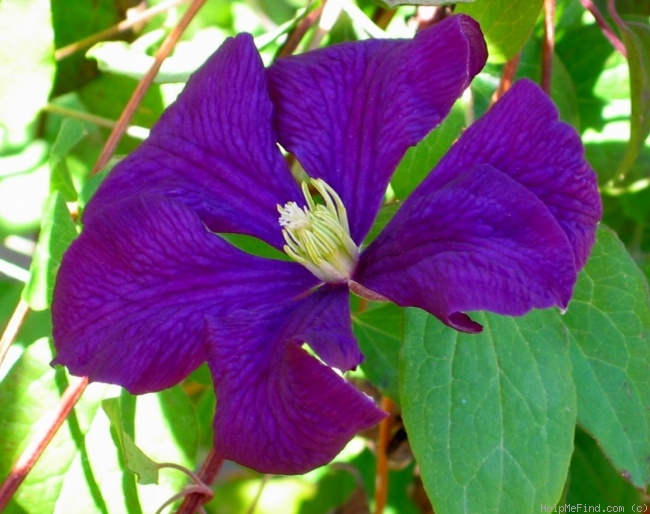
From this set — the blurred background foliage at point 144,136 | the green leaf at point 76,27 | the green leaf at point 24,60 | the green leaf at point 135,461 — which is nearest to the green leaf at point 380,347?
the blurred background foliage at point 144,136

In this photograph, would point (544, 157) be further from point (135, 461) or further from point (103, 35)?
point (103, 35)

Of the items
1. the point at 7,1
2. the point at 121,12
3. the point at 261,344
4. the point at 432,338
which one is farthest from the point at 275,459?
the point at 121,12

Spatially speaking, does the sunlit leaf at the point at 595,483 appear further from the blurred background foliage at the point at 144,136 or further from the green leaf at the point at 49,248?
the green leaf at the point at 49,248

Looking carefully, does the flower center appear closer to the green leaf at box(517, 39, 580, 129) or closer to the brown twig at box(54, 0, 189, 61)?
the green leaf at box(517, 39, 580, 129)

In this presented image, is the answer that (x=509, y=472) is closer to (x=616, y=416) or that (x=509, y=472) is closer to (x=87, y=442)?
(x=616, y=416)

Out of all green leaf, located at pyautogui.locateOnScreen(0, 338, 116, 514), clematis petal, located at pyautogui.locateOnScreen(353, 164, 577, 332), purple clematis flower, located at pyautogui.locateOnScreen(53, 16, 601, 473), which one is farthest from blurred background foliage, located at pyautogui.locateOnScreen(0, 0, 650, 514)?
clematis petal, located at pyautogui.locateOnScreen(353, 164, 577, 332)
